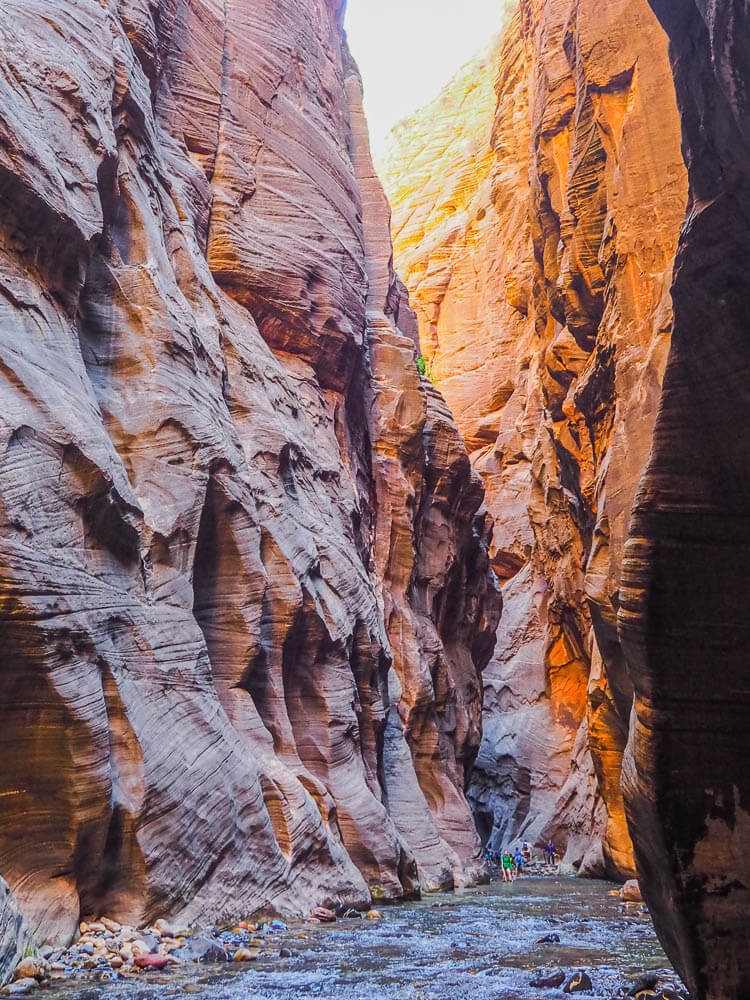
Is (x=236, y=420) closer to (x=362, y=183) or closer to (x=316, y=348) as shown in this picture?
(x=316, y=348)

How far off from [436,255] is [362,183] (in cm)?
3217

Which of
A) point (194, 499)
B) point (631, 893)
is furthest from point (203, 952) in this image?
point (631, 893)

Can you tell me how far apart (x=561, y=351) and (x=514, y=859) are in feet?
54.4

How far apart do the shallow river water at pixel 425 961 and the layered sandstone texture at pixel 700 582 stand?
203 cm

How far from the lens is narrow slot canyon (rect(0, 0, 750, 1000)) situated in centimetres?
542

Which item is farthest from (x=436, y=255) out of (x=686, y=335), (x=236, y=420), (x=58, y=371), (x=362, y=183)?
(x=686, y=335)

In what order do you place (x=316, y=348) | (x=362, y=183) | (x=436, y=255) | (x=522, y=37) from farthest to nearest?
(x=436, y=255)
(x=522, y=37)
(x=362, y=183)
(x=316, y=348)

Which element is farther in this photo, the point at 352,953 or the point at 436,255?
the point at 436,255

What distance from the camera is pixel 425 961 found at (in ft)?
28.2

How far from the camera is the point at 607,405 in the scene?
21.0m

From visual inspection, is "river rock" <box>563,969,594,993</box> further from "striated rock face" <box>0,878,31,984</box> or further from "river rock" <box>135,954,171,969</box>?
"striated rock face" <box>0,878,31,984</box>

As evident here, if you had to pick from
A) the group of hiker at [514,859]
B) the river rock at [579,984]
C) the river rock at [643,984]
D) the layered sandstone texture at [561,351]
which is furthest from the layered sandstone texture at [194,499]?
the layered sandstone texture at [561,351]

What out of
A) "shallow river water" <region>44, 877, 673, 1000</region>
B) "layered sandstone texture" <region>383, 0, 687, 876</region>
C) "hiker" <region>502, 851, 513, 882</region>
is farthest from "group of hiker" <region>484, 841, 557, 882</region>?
"shallow river water" <region>44, 877, 673, 1000</region>

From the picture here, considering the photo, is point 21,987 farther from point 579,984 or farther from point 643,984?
point 643,984
